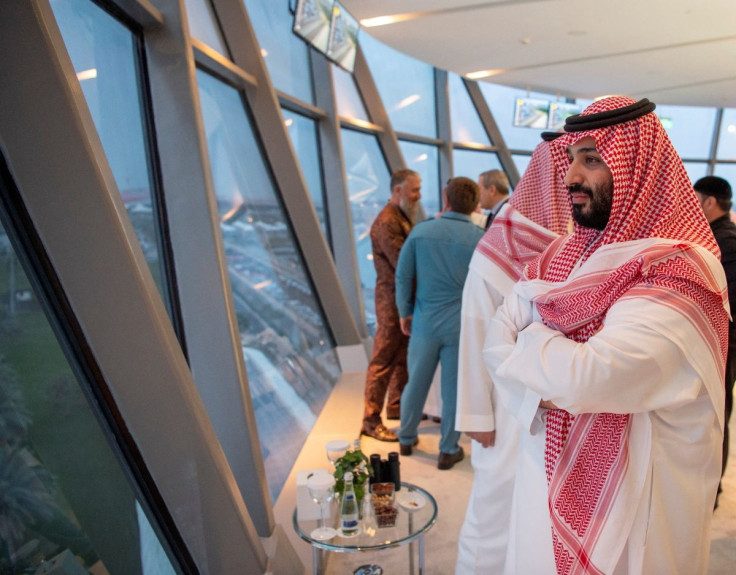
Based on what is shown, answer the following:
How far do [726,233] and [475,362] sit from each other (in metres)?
1.55

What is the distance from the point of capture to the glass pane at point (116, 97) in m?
2.10

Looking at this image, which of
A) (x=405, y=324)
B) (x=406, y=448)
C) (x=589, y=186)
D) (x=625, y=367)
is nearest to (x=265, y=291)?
(x=405, y=324)

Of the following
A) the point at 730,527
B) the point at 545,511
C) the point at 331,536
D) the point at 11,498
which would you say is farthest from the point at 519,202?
the point at 730,527

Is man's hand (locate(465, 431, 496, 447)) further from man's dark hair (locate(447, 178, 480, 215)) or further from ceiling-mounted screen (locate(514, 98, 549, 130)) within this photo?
ceiling-mounted screen (locate(514, 98, 549, 130))

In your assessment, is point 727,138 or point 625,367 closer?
point 625,367

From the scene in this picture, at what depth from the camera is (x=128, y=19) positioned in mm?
2363

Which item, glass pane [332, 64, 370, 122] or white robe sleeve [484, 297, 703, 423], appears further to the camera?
glass pane [332, 64, 370, 122]

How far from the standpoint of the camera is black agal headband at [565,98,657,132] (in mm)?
1400

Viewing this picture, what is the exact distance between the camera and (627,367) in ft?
4.11

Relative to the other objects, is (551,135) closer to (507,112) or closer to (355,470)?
(355,470)

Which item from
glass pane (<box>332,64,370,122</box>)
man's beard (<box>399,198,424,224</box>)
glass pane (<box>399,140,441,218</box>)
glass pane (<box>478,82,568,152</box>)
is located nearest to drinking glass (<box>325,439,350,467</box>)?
man's beard (<box>399,198,424,224</box>)

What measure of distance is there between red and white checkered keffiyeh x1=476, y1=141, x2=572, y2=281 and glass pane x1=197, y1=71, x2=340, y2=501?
5.58ft

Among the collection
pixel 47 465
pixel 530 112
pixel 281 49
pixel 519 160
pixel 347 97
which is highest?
pixel 281 49

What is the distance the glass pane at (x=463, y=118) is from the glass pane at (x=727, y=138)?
4535 mm
